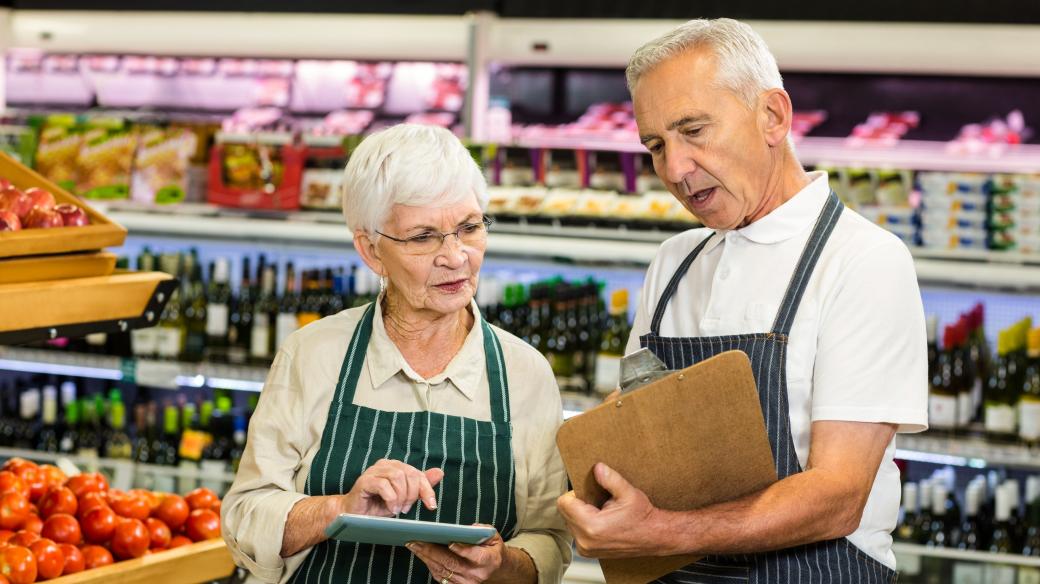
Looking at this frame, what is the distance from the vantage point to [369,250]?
2178 mm

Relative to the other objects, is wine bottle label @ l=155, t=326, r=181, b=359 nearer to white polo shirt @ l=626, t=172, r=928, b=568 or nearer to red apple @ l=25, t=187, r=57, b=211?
red apple @ l=25, t=187, r=57, b=211

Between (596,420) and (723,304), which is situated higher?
(723,304)

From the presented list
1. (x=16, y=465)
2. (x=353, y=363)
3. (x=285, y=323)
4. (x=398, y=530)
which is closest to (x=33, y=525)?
(x=16, y=465)

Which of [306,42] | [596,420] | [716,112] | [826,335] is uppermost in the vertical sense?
[306,42]

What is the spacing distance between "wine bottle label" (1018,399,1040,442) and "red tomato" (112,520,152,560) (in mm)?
2744

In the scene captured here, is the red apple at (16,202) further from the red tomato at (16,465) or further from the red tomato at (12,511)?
the red tomato at (16,465)

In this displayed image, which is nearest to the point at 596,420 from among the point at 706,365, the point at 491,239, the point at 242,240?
the point at 706,365

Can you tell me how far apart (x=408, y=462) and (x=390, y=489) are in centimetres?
25

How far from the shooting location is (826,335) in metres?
1.83

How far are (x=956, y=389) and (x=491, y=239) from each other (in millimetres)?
1702

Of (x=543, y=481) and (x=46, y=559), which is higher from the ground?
(x=543, y=481)

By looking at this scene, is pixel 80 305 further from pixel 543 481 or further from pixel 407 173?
pixel 543 481

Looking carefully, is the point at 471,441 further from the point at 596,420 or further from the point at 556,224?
the point at 556,224

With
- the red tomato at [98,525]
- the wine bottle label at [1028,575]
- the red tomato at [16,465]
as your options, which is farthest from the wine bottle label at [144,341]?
the wine bottle label at [1028,575]
